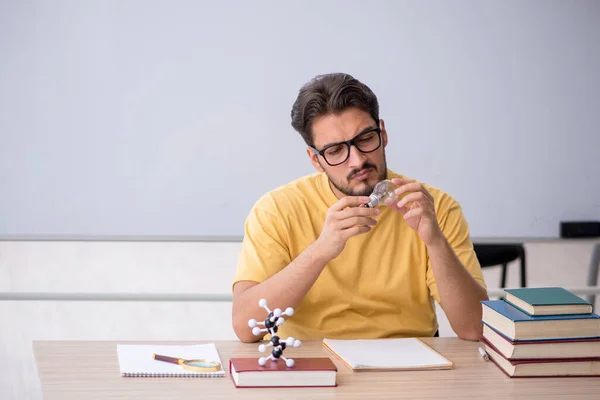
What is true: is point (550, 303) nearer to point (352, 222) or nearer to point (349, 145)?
point (352, 222)

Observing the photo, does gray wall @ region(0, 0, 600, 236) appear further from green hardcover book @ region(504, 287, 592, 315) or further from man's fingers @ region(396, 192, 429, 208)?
green hardcover book @ region(504, 287, 592, 315)

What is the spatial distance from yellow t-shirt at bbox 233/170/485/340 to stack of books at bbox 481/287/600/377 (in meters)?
0.41

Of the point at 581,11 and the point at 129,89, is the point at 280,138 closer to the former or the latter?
the point at 129,89

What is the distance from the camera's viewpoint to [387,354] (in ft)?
5.69

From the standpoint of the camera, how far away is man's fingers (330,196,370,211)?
1813mm

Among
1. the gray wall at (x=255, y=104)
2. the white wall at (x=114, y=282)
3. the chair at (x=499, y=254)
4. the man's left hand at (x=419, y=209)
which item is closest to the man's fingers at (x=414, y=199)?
the man's left hand at (x=419, y=209)

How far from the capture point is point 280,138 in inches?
158

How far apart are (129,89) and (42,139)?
485 millimetres

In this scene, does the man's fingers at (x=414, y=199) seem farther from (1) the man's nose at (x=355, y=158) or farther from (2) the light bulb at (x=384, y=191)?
(1) the man's nose at (x=355, y=158)

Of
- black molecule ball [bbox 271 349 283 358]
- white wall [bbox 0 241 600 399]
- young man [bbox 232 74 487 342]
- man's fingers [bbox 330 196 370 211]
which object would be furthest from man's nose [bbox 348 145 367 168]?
white wall [bbox 0 241 600 399]

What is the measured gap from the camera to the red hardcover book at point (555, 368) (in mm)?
1616

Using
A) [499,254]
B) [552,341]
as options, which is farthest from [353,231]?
[499,254]

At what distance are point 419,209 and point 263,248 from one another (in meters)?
0.42

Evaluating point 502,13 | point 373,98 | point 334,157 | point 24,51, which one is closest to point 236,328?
point 334,157
